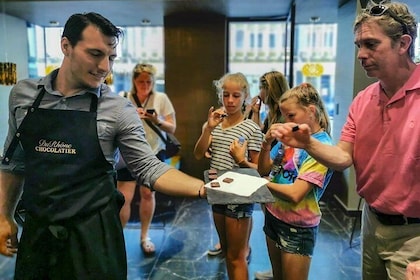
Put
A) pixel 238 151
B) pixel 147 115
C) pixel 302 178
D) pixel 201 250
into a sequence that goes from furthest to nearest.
Answer: 1. pixel 201 250
2. pixel 147 115
3. pixel 238 151
4. pixel 302 178

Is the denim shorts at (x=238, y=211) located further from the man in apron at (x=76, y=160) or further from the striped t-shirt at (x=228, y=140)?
the man in apron at (x=76, y=160)

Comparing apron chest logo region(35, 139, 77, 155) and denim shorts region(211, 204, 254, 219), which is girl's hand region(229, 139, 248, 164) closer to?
denim shorts region(211, 204, 254, 219)

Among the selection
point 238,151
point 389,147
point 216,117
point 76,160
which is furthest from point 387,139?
point 76,160

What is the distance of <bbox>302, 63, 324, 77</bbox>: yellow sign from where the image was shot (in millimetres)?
3481

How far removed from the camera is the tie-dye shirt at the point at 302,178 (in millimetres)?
1369

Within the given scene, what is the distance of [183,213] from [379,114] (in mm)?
2203

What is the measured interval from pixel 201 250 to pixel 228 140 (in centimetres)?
115

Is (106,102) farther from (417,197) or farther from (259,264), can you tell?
(259,264)

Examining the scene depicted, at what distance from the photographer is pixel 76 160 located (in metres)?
1.06

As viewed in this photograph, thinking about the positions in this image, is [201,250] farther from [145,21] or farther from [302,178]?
[145,21]

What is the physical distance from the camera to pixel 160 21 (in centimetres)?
262

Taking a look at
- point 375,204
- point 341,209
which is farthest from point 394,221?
point 341,209

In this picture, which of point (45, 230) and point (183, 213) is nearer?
point (45, 230)

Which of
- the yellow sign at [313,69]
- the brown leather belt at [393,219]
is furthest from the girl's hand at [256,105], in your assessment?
the yellow sign at [313,69]
